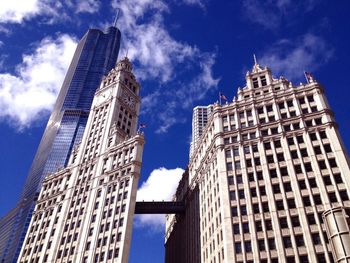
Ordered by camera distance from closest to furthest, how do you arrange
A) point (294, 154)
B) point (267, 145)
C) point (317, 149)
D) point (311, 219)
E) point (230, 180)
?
point (311, 219) < point (317, 149) < point (294, 154) < point (230, 180) < point (267, 145)

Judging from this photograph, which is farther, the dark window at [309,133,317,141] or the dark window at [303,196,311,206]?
the dark window at [309,133,317,141]

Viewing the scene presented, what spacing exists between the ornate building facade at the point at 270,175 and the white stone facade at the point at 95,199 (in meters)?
19.7

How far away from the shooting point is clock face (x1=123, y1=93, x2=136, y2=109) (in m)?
133

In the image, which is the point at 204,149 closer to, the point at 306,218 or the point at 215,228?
the point at 215,228

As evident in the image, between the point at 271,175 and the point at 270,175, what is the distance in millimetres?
239

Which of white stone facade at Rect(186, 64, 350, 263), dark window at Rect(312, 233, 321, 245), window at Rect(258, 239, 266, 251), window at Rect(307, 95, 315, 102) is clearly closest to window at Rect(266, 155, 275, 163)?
white stone facade at Rect(186, 64, 350, 263)

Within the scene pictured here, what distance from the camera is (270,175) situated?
254 ft

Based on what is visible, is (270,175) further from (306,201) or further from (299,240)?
(299,240)

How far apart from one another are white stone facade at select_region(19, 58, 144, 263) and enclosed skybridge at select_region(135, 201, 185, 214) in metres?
12.8

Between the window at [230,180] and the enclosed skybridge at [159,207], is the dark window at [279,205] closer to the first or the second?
the window at [230,180]

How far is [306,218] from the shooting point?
6781cm

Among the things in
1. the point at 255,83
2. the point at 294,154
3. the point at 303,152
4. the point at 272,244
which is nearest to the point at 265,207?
the point at 272,244

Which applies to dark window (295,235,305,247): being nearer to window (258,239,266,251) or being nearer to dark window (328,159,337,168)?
window (258,239,266,251)

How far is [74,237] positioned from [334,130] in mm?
67046
